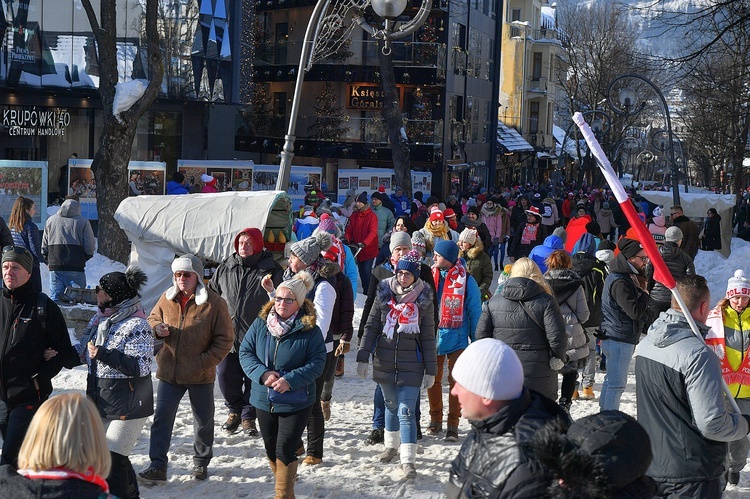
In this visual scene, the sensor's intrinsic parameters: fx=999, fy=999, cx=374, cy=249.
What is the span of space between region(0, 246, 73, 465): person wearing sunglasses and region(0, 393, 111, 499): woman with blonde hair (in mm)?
2710

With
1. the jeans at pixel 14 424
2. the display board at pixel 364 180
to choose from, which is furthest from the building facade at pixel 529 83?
the jeans at pixel 14 424

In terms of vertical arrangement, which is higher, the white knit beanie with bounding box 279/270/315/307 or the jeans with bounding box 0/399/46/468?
the white knit beanie with bounding box 279/270/315/307

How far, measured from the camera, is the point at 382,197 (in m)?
17.3

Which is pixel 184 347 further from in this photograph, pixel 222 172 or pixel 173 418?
pixel 222 172

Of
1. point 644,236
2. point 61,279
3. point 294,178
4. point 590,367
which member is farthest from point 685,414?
point 294,178

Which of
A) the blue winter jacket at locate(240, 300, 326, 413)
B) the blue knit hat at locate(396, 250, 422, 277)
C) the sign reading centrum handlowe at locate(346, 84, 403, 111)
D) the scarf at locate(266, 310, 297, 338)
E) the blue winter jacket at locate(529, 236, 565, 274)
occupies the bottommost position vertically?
the blue winter jacket at locate(240, 300, 326, 413)

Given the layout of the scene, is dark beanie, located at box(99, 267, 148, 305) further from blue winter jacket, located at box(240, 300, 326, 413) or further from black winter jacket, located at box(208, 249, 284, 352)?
black winter jacket, located at box(208, 249, 284, 352)

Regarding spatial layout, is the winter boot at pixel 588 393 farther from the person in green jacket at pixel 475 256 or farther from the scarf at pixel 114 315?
the scarf at pixel 114 315

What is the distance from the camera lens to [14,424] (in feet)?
20.0

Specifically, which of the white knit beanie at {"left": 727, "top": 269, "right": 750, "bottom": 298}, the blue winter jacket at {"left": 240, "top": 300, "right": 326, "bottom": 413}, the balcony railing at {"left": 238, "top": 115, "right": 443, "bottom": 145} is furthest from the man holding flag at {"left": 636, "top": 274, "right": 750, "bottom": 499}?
the balcony railing at {"left": 238, "top": 115, "right": 443, "bottom": 145}

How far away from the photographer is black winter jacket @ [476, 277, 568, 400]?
281 inches

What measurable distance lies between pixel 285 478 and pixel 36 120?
2257 centimetres

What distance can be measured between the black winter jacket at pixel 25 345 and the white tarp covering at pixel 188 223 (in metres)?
5.91

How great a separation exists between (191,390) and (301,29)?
3630 cm
